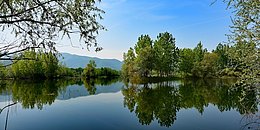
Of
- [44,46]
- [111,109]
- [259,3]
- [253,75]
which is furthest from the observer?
[111,109]

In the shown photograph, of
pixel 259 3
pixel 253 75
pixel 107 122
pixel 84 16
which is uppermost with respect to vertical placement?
pixel 259 3

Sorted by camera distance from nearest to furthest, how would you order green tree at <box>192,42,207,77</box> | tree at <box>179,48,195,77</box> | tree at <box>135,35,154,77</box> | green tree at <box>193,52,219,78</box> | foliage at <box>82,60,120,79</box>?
1. tree at <box>135,35,154,77</box>
2. green tree at <box>193,52,219,78</box>
3. green tree at <box>192,42,207,77</box>
4. tree at <box>179,48,195,77</box>
5. foliage at <box>82,60,120,79</box>

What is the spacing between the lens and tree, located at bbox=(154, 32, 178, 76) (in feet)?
225

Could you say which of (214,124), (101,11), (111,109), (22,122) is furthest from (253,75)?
(111,109)

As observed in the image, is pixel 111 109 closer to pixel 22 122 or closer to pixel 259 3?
pixel 22 122

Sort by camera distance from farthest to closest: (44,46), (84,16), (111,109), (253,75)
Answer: (111,109) → (253,75) → (84,16) → (44,46)

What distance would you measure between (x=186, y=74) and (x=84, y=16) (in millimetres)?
74544

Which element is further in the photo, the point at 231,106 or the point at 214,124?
the point at 231,106

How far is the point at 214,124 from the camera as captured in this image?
52.3 ft

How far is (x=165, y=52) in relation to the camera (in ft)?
231

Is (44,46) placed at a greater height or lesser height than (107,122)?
greater

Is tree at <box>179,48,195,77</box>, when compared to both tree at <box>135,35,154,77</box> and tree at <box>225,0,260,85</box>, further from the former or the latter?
tree at <box>225,0,260,85</box>

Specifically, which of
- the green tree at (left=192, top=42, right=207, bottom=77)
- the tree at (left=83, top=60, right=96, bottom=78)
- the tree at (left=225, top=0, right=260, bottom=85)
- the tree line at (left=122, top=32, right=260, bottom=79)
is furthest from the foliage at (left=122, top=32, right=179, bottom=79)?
the tree at (left=225, top=0, right=260, bottom=85)

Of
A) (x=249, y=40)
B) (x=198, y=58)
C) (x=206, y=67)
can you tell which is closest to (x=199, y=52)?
(x=198, y=58)
